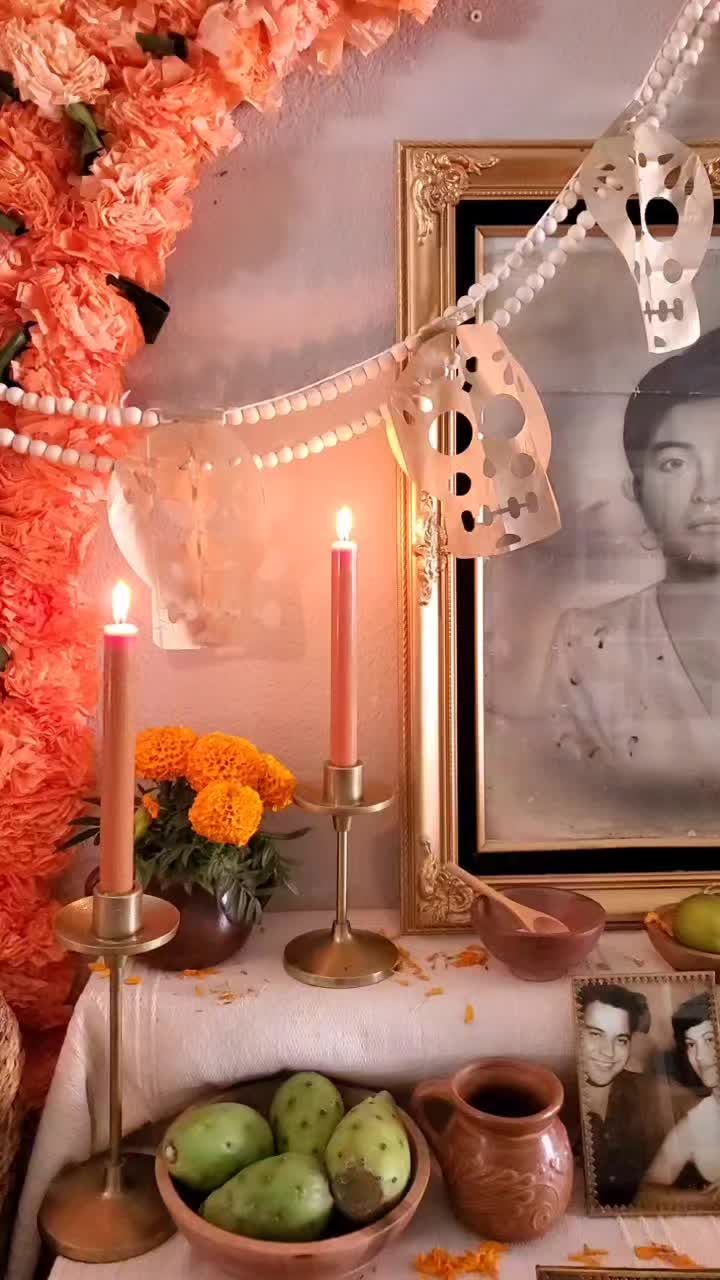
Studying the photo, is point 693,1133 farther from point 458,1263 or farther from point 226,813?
point 226,813

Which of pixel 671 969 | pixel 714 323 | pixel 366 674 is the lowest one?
pixel 671 969

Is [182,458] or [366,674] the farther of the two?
[366,674]

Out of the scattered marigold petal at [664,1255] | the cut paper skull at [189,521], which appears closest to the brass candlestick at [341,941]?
the cut paper skull at [189,521]

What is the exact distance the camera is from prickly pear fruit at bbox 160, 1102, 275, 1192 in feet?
2.66

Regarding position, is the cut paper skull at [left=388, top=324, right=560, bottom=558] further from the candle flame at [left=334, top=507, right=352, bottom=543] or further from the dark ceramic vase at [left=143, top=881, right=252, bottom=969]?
the dark ceramic vase at [left=143, top=881, right=252, bottom=969]

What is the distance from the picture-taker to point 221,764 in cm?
97

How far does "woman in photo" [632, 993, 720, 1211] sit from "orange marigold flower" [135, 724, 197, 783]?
0.51 metres

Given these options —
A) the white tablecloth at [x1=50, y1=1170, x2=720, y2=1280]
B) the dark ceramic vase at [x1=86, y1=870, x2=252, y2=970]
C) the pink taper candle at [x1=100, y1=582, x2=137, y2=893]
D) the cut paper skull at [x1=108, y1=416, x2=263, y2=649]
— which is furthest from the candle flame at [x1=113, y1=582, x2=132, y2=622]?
the white tablecloth at [x1=50, y1=1170, x2=720, y2=1280]

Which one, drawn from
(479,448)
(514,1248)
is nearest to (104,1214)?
(514,1248)

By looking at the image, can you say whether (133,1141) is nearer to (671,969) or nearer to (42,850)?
(42,850)

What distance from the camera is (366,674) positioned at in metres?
1.11

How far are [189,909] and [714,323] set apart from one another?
810 millimetres

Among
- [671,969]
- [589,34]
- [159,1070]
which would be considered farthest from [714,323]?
[159,1070]

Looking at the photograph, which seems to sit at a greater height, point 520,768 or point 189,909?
point 520,768
